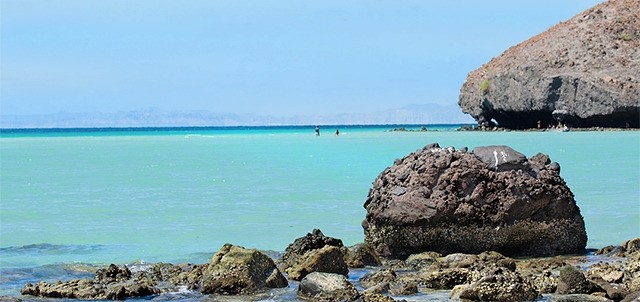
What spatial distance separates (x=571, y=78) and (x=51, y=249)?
70.2 meters

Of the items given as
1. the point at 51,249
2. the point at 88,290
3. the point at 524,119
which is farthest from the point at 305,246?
the point at 524,119

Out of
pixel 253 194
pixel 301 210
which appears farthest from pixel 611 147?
pixel 301 210

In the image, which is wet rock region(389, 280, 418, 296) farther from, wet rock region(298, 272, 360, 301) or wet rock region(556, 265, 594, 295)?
wet rock region(556, 265, 594, 295)

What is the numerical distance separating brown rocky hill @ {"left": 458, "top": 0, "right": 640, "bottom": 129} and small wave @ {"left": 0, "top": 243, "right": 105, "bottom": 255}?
6629 cm

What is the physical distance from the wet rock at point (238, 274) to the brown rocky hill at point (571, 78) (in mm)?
69110

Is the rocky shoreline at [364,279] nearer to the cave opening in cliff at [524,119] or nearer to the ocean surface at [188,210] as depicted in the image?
the ocean surface at [188,210]

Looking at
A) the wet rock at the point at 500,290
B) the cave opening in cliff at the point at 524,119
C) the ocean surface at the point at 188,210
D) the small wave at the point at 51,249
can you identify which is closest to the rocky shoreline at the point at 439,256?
the wet rock at the point at 500,290

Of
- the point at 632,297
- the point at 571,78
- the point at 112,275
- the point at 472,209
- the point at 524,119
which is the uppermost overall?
the point at 571,78

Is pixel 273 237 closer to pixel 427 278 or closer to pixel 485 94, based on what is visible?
pixel 427 278

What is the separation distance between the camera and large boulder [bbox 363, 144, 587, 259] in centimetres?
1241

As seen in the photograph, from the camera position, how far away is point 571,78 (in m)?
80.6

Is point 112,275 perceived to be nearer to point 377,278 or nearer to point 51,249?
point 377,278

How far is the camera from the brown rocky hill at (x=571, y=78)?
7844 centimetres

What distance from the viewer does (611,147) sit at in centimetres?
4662
